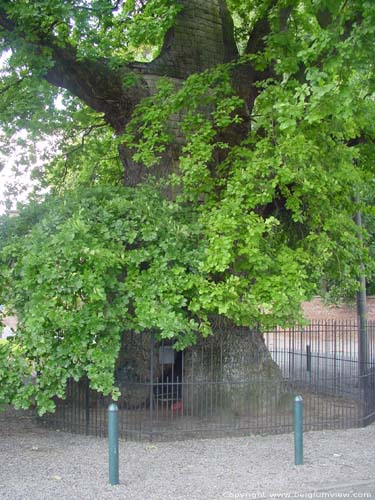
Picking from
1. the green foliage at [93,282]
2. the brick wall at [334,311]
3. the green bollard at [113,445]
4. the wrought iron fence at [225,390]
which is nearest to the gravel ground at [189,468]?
the green bollard at [113,445]

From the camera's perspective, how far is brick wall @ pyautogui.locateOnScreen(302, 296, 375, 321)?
2712cm

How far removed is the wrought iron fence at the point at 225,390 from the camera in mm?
9180

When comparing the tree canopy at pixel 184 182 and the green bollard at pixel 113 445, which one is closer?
the green bollard at pixel 113 445

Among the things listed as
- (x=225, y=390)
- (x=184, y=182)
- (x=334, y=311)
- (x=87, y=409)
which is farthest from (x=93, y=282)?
(x=334, y=311)

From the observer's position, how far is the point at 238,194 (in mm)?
8273

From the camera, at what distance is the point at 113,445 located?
6355 millimetres

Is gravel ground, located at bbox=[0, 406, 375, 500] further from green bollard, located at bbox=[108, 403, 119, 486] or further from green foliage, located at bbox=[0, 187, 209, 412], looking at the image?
green foliage, located at bbox=[0, 187, 209, 412]

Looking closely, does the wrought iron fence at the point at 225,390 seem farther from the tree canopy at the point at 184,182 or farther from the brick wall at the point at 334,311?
the brick wall at the point at 334,311

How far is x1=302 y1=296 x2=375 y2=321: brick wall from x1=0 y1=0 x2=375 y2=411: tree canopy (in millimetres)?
16589

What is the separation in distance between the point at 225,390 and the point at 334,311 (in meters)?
19.2

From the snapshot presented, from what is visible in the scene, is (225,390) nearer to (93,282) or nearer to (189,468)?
(189,468)

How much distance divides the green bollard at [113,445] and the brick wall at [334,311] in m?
21.5

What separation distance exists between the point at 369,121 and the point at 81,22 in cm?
529

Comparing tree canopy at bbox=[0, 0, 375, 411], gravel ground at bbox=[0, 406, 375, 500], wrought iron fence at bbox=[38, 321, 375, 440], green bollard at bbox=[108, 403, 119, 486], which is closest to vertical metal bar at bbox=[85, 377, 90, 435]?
wrought iron fence at bbox=[38, 321, 375, 440]
